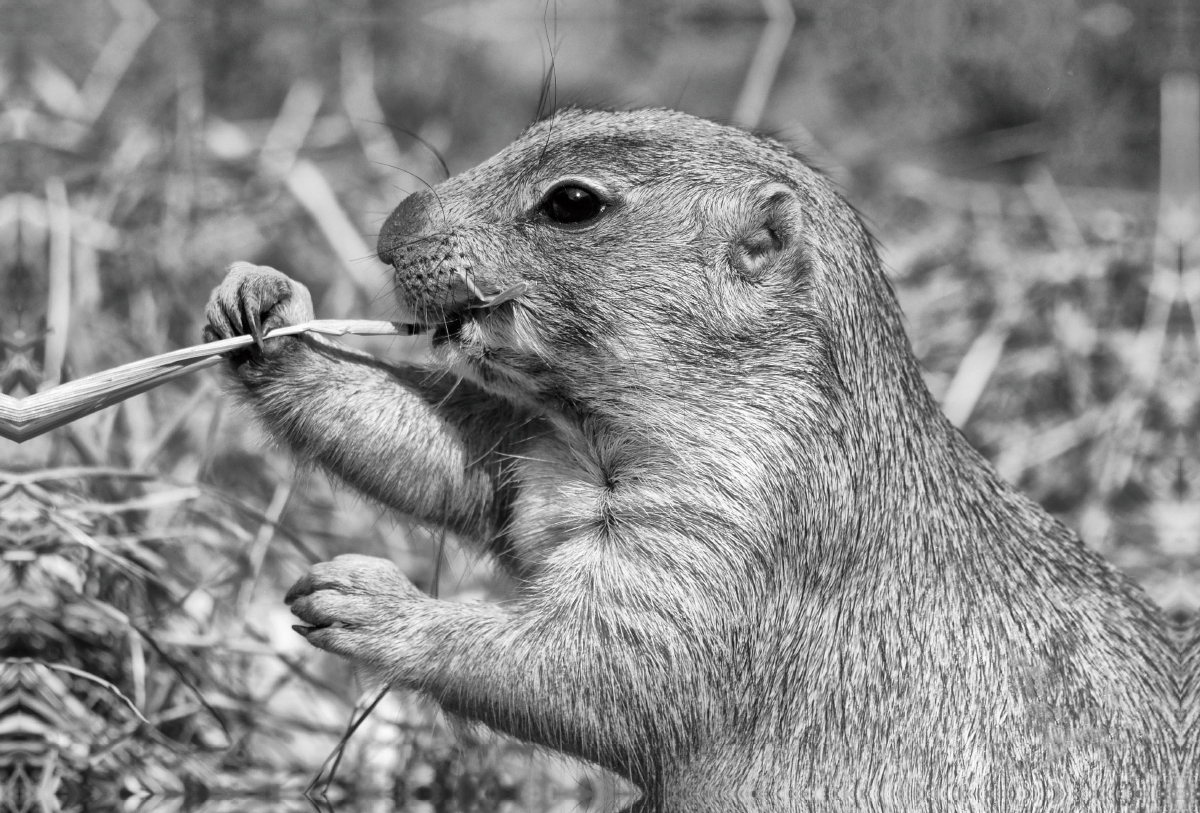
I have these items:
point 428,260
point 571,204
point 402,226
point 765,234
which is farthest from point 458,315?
point 765,234

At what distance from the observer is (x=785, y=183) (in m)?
3.80

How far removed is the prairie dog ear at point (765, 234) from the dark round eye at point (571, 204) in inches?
15.8

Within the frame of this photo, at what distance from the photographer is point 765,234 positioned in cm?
372

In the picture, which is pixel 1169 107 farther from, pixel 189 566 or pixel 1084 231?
pixel 189 566

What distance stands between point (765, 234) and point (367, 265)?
11.5ft

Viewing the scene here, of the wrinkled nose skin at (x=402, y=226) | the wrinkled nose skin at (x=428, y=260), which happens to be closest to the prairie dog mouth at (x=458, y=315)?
the wrinkled nose skin at (x=428, y=260)

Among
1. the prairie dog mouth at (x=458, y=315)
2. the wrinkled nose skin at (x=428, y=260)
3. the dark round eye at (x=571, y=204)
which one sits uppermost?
the dark round eye at (x=571, y=204)

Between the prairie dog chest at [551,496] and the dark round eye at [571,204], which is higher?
the dark round eye at [571,204]

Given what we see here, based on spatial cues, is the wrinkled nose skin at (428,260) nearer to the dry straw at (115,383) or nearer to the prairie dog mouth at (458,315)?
the prairie dog mouth at (458,315)

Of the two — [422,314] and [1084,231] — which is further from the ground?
[1084,231]

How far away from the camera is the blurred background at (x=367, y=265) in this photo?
4.48 meters

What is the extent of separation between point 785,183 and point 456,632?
155 cm

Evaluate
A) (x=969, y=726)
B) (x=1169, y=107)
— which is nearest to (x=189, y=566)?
(x=969, y=726)

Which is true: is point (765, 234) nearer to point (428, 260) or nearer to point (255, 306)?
point (428, 260)
